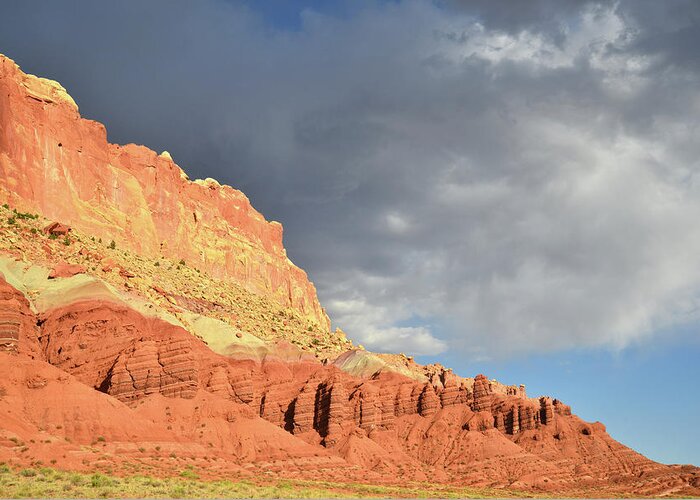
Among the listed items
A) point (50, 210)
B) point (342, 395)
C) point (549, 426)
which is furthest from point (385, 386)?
point (50, 210)

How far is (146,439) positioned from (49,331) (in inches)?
1057

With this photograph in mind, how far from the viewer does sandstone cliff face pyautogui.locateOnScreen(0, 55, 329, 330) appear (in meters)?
127

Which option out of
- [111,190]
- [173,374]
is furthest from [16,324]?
[111,190]

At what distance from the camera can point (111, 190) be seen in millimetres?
146125

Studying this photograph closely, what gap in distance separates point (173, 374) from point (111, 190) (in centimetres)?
6923

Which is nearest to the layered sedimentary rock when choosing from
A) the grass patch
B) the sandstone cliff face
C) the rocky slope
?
the rocky slope

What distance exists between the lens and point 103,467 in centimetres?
6250

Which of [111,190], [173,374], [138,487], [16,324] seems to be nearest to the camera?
[138,487]

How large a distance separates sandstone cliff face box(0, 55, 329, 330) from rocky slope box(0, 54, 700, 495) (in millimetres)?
392

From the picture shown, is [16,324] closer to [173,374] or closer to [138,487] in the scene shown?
[173,374]

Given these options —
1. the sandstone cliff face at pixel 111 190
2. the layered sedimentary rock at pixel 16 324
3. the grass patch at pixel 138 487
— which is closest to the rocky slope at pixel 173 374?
the layered sedimentary rock at pixel 16 324

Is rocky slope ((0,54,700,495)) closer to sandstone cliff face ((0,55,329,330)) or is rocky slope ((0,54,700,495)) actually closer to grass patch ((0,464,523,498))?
sandstone cliff face ((0,55,329,330))

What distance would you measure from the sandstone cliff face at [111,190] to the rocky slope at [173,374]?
39cm

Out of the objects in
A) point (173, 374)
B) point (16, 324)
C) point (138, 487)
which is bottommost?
point (138, 487)
